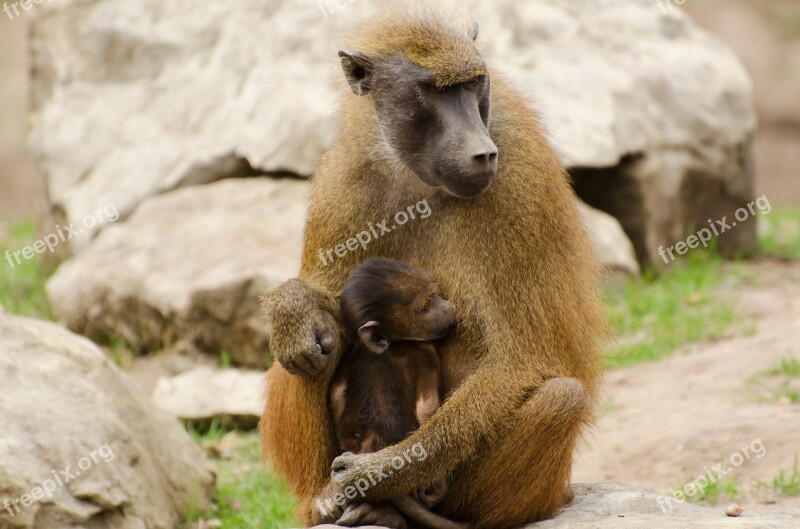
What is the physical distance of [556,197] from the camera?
4496mm

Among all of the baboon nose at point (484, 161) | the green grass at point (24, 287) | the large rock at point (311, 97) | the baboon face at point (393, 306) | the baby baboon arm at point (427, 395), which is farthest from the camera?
the large rock at point (311, 97)

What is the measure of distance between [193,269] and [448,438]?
4.70 meters

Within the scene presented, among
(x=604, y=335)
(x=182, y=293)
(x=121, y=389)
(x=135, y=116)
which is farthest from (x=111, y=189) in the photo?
(x=604, y=335)

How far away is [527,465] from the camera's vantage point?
13.9 feet

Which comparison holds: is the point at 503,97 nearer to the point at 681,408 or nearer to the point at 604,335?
the point at 604,335

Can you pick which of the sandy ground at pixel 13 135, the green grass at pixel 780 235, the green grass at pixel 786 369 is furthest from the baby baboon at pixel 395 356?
the sandy ground at pixel 13 135

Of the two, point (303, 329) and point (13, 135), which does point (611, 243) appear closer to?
point (303, 329)

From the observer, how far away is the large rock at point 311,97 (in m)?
9.69

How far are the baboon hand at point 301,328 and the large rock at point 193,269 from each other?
344 centimetres

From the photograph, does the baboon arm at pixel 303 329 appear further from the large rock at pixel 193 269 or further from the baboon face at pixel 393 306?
the large rock at pixel 193 269

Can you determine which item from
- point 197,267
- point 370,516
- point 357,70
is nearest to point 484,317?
point 370,516
